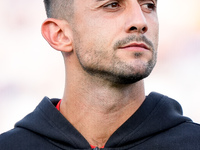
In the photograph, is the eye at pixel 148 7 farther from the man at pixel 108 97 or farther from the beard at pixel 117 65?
the beard at pixel 117 65

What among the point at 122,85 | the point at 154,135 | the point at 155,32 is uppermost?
the point at 155,32

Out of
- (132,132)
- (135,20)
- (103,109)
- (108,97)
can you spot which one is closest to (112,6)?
(135,20)

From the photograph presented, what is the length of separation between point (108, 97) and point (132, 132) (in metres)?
0.36

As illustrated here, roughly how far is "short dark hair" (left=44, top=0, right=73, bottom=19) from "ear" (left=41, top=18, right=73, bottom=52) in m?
0.06

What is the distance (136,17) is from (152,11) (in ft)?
1.34

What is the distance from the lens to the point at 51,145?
4.24m

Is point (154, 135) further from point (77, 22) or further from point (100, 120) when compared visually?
point (77, 22)

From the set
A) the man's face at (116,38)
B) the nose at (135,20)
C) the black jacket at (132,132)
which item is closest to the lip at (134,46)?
the man's face at (116,38)

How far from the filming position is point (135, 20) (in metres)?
4.08

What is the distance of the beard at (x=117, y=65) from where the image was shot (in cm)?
407

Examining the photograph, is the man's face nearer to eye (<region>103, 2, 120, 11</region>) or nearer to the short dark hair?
eye (<region>103, 2, 120, 11</region>)

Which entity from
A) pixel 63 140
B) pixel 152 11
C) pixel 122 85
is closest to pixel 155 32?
pixel 152 11

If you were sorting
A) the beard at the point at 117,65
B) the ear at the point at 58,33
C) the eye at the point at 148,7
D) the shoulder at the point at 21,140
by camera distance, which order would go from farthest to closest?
the ear at the point at 58,33, the eye at the point at 148,7, the shoulder at the point at 21,140, the beard at the point at 117,65

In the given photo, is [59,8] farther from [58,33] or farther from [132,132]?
[132,132]
